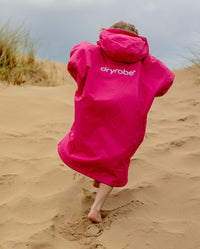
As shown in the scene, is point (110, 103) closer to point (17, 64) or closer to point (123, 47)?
point (123, 47)

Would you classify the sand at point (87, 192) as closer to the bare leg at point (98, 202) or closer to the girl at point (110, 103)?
the bare leg at point (98, 202)

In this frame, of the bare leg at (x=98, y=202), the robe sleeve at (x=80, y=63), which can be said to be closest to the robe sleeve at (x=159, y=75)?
the robe sleeve at (x=80, y=63)

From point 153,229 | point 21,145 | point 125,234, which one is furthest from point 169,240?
point 21,145

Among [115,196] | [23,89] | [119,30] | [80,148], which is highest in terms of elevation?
[119,30]

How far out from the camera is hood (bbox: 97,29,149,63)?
2168 mm

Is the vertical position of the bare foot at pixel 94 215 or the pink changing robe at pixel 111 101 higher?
the pink changing robe at pixel 111 101

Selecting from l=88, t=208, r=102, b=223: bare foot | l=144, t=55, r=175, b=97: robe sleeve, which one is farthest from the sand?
l=144, t=55, r=175, b=97: robe sleeve

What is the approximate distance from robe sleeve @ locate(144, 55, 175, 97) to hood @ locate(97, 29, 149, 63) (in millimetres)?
80

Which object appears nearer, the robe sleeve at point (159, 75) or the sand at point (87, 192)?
the sand at point (87, 192)

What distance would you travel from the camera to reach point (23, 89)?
4750 mm

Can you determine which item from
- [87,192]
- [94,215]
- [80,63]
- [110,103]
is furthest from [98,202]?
[80,63]

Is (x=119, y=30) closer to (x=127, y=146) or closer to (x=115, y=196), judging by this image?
(x=127, y=146)

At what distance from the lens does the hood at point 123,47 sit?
7.11ft

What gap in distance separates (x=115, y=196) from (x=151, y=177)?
36 centimetres
